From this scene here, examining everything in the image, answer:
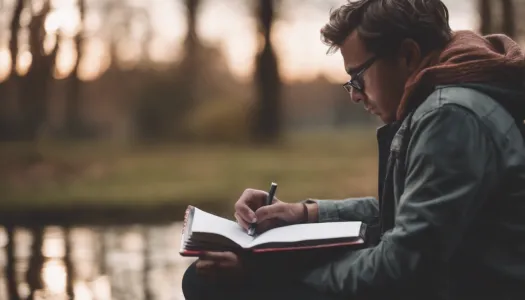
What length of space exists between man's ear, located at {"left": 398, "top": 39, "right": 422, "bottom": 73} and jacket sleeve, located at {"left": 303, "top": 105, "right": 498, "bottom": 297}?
0.90 ft

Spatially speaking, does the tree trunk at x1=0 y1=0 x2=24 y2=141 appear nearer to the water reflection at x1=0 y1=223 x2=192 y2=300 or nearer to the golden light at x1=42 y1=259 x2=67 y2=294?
the water reflection at x1=0 y1=223 x2=192 y2=300

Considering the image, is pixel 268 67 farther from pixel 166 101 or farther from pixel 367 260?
pixel 367 260

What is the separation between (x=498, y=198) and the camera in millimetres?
2135

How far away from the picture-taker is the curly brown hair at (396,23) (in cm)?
230

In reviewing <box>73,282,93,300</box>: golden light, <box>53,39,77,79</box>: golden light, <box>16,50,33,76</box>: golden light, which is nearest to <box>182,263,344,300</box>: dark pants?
<box>73,282,93,300</box>: golden light

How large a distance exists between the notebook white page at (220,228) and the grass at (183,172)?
7373 mm

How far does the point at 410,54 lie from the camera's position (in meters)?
2.33

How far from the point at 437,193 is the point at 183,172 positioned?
11.7m

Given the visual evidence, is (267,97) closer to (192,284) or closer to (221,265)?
(192,284)

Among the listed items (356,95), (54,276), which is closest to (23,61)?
(54,276)

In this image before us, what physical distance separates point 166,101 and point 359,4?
1391 centimetres

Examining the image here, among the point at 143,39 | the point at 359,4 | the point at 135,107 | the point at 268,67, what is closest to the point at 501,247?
the point at 359,4

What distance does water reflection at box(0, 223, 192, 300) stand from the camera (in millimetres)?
5274

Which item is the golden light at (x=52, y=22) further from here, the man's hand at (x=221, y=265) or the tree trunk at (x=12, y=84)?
the man's hand at (x=221, y=265)
